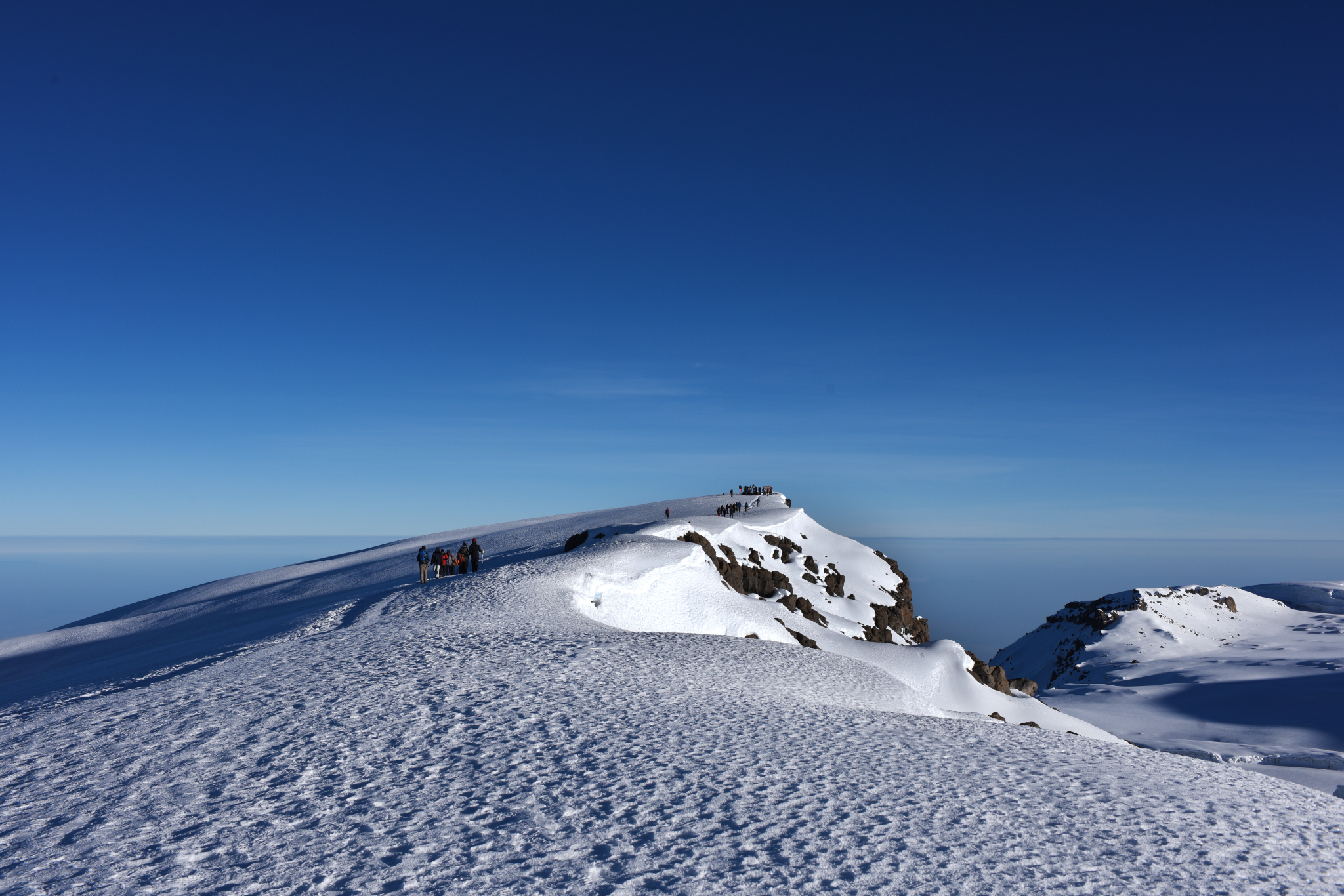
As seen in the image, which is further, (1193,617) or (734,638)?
(1193,617)

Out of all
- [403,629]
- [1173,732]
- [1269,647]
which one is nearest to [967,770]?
[403,629]

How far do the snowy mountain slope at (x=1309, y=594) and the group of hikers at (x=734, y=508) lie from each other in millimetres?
95305

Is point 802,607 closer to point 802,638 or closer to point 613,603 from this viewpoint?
point 802,638

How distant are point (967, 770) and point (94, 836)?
1093 cm

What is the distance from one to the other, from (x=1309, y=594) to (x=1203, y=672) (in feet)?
191

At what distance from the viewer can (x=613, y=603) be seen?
83.6ft

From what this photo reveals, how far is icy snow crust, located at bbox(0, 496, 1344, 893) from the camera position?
6738 mm

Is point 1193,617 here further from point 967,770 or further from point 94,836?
point 94,836

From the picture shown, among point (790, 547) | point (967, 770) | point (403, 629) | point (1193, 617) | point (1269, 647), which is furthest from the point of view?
point (1193, 617)

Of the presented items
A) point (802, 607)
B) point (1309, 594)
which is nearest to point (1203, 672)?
point (802, 607)

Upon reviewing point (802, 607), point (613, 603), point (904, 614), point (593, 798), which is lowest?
point (904, 614)

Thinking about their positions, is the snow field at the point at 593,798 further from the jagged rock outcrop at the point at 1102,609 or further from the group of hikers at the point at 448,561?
the jagged rock outcrop at the point at 1102,609

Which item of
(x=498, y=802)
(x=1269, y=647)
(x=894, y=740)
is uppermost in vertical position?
(x=498, y=802)

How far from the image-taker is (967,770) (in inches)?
394
